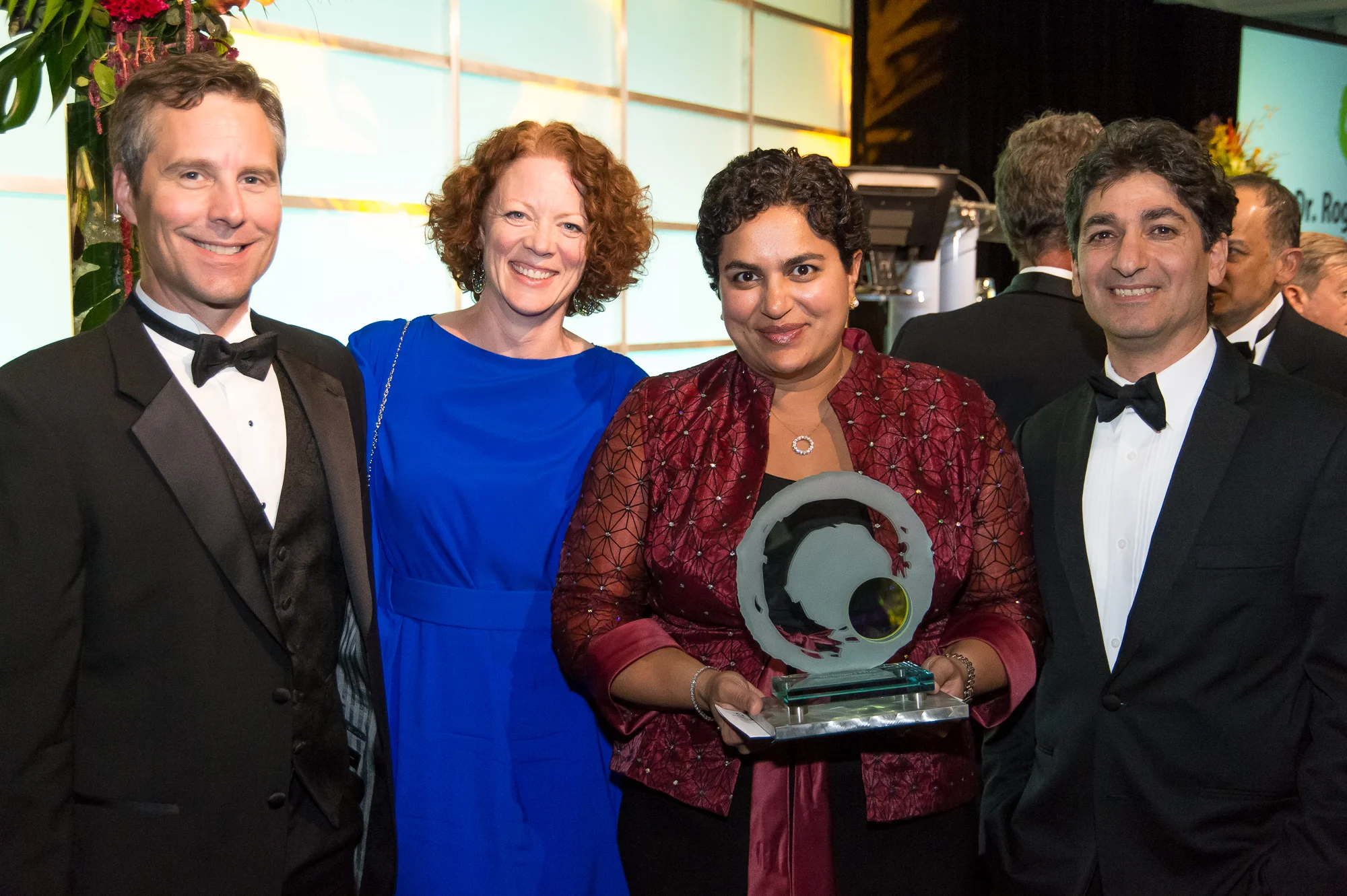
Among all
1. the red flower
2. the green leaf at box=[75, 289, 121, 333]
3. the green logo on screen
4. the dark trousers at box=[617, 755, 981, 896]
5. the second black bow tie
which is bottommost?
the dark trousers at box=[617, 755, 981, 896]

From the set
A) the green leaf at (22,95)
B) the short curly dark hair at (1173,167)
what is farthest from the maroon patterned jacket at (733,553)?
the green leaf at (22,95)

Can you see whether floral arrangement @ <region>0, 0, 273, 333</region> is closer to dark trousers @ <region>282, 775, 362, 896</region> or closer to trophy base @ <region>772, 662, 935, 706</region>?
dark trousers @ <region>282, 775, 362, 896</region>

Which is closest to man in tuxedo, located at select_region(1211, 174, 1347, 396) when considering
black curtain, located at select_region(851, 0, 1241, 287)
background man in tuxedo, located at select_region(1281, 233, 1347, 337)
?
background man in tuxedo, located at select_region(1281, 233, 1347, 337)

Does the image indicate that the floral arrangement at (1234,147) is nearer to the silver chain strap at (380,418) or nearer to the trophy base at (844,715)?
the silver chain strap at (380,418)

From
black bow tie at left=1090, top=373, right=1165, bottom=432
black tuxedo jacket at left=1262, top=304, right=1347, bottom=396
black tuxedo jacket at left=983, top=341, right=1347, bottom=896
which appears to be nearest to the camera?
black tuxedo jacket at left=983, top=341, right=1347, bottom=896

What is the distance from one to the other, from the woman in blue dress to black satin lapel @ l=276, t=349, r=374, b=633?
0.35 meters

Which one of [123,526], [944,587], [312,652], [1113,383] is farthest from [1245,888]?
[123,526]

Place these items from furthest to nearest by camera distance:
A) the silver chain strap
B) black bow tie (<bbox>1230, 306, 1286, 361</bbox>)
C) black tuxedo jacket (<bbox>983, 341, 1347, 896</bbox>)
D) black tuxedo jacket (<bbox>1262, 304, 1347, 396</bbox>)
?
black bow tie (<bbox>1230, 306, 1286, 361</bbox>) < black tuxedo jacket (<bbox>1262, 304, 1347, 396</bbox>) < the silver chain strap < black tuxedo jacket (<bbox>983, 341, 1347, 896</bbox>)

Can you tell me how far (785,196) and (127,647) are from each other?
1145 mm

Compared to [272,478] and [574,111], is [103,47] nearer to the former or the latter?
[272,478]

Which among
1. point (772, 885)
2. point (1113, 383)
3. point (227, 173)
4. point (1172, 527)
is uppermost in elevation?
point (227, 173)

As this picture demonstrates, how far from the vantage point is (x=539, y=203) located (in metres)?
2.26

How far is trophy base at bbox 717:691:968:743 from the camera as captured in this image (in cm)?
143

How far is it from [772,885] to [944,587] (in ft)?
1.67
